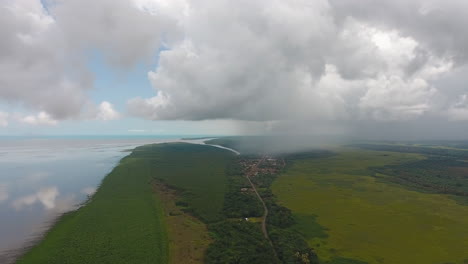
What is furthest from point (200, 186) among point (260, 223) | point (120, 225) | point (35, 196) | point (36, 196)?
point (35, 196)

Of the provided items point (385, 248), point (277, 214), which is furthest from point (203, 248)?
point (385, 248)

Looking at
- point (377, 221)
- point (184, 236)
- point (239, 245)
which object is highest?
point (239, 245)

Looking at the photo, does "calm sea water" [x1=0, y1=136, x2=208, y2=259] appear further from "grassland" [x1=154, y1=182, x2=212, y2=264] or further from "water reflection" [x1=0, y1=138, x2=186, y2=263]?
"grassland" [x1=154, y1=182, x2=212, y2=264]

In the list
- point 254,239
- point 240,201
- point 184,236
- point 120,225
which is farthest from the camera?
point 240,201

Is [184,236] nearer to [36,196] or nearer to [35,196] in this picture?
[36,196]

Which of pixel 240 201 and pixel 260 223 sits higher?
pixel 240 201

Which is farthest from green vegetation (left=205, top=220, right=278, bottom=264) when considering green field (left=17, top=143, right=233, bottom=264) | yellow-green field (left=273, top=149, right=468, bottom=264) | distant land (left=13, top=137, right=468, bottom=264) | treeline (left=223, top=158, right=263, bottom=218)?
yellow-green field (left=273, top=149, right=468, bottom=264)

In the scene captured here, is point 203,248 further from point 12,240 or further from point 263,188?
point 263,188

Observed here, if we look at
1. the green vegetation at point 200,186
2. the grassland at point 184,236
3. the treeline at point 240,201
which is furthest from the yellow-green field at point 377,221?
the grassland at point 184,236
